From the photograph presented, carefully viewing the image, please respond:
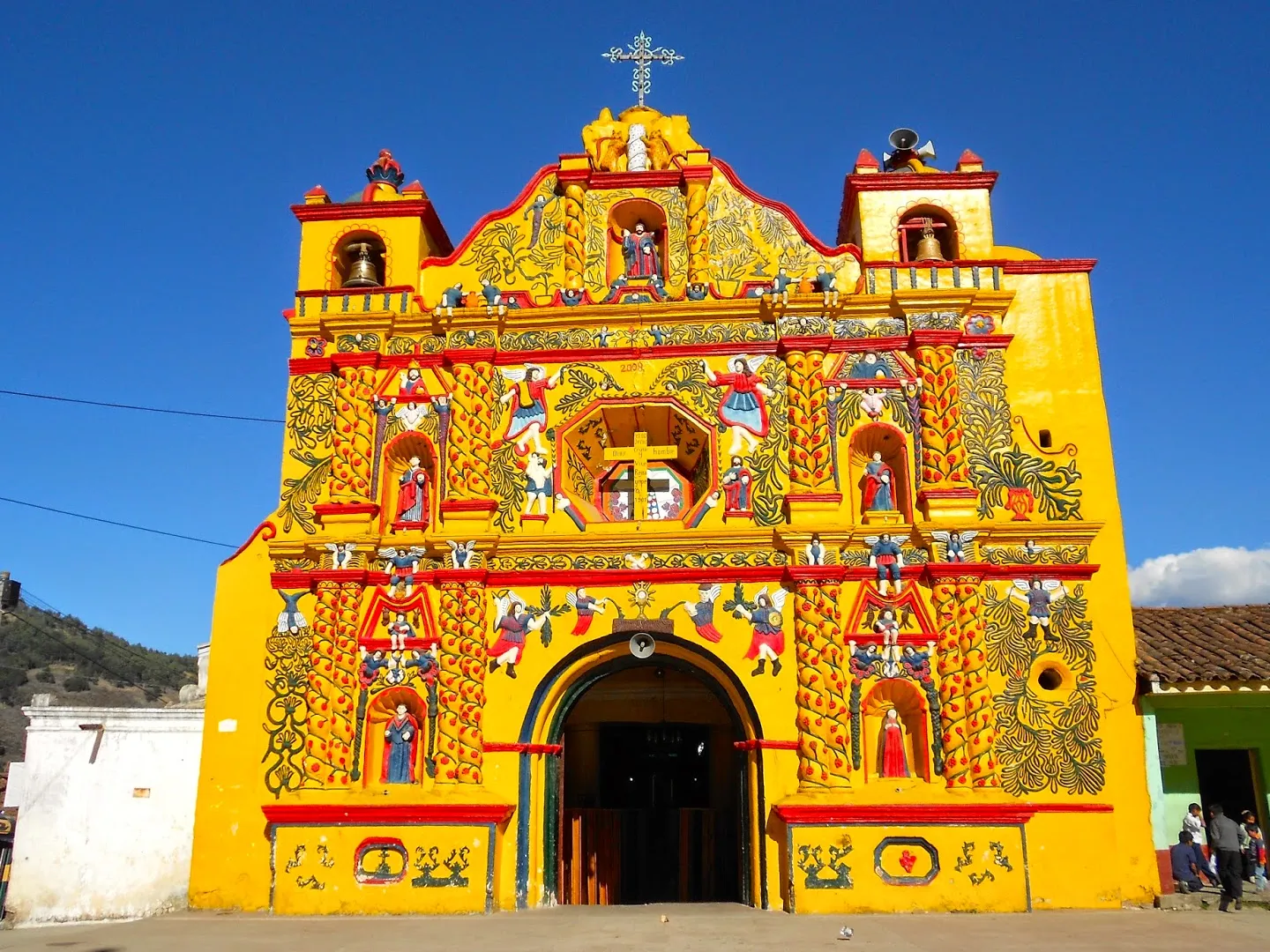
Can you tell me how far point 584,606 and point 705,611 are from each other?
148 cm

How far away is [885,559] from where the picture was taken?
13102 millimetres

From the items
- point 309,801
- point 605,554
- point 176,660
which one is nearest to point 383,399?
point 605,554

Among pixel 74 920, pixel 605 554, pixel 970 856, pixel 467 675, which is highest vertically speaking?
pixel 605 554

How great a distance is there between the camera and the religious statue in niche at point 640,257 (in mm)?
14992

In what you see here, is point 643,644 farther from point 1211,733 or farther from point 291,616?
point 1211,733

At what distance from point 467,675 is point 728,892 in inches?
217

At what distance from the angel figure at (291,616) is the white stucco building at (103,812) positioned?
1556 millimetres

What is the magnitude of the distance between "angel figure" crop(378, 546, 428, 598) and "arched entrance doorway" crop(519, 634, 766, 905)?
2.15m

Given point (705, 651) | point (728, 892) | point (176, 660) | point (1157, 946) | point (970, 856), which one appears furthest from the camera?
point (176, 660)

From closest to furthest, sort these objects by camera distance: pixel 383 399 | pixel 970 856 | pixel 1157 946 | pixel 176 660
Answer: pixel 1157 946
pixel 970 856
pixel 383 399
pixel 176 660

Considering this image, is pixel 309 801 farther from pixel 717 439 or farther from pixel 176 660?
pixel 176 660

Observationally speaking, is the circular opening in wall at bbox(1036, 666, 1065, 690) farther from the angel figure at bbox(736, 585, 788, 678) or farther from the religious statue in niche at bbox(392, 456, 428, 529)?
the religious statue in niche at bbox(392, 456, 428, 529)

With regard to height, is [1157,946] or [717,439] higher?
[717,439]

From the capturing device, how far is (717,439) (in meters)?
13.8
